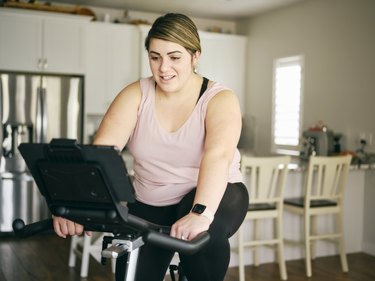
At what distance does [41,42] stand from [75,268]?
2453 millimetres

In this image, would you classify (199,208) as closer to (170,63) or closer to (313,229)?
(170,63)

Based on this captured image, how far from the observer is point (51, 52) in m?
5.58

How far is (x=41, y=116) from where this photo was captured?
5402mm

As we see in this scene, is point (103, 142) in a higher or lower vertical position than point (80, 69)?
lower

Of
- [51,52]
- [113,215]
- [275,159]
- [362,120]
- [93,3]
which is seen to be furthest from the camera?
[93,3]

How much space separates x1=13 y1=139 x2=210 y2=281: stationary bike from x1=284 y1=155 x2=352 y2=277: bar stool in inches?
119

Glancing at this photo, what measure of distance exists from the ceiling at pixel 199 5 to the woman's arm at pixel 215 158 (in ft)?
14.7

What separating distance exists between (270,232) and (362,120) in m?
1.35

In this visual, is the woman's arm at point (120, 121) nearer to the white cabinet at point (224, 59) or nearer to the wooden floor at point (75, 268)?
the wooden floor at point (75, 268)

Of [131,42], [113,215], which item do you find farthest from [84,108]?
[113,215]

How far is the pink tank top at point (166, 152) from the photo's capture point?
1589 mm

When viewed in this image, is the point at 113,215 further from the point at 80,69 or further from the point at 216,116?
the point at 80,69

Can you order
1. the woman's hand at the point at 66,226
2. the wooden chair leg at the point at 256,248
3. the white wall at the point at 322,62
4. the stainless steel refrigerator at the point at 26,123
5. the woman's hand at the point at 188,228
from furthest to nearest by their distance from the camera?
the stainless steel refrigerator at the point at 26,123, the white wall at the point at 322,62, the wooden chair leg at the point at 256,248, the woman's hand at the point at 66,226, the woman's hand at the point at 188,228

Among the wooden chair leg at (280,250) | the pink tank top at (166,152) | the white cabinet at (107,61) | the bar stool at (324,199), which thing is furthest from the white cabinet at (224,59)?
the pink tank top at (166,152)
